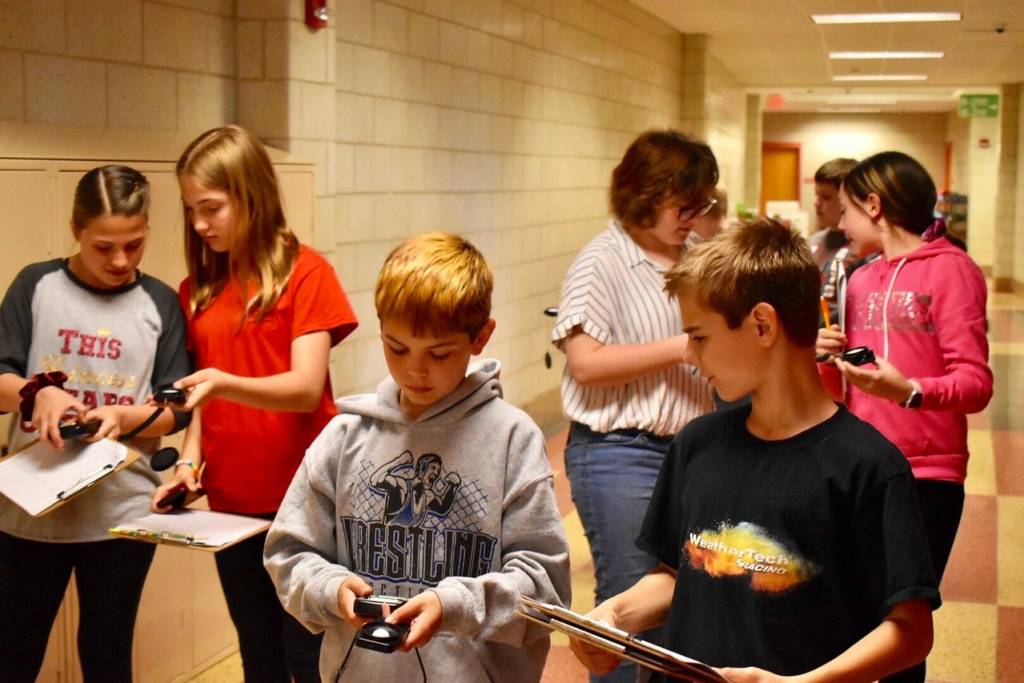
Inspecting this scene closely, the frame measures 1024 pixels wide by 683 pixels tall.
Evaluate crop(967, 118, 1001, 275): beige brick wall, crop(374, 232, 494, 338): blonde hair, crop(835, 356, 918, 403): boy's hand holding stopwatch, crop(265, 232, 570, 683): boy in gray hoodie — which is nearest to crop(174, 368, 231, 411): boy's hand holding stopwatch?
crop(265, 232, 570, 683): boy in gray hoodie

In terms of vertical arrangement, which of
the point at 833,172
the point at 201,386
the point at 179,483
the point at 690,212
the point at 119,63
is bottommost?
the point at 179,483

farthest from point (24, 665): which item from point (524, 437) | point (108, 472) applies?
point (524, 437)

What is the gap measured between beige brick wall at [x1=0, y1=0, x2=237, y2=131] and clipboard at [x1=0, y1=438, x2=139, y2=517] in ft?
3.99

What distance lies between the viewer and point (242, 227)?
2586 mm

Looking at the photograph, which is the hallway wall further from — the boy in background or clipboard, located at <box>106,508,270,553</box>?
clipboard, located at <box>106,508,270,553</box>

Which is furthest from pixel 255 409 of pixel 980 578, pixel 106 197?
pixel 980 578

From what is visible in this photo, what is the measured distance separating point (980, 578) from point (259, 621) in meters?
3.59

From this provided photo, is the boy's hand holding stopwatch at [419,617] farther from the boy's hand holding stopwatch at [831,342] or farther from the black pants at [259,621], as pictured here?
the boy's hand holding stopwatch at [831,342]

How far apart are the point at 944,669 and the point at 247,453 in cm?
265

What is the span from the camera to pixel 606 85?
969 centimetres

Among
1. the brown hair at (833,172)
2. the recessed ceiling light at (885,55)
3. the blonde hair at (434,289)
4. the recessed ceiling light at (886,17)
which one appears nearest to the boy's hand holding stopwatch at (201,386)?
the blonde hair at (434,289)

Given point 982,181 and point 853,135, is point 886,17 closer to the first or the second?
point 982,181

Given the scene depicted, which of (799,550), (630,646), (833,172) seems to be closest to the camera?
(630,646)

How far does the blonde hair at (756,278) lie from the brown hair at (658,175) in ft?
3.88
